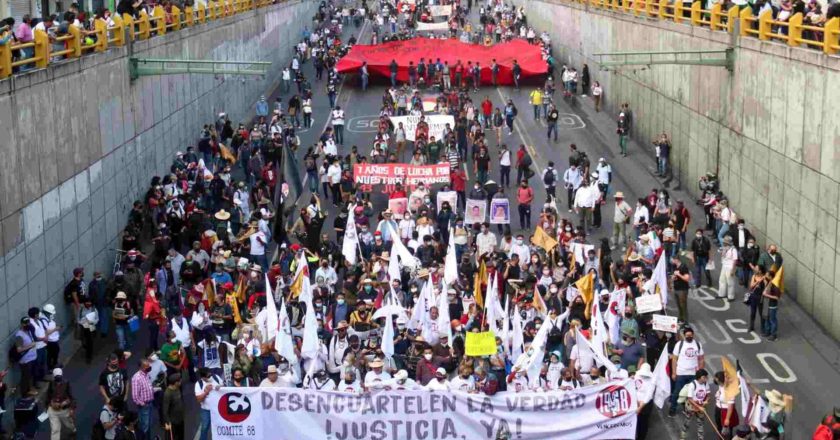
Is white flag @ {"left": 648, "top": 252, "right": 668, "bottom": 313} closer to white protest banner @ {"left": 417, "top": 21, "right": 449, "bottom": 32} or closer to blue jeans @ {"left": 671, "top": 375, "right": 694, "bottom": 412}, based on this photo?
blue jeans @ {"left": 671, "top": 375, "right": 694, "bottom": 412}

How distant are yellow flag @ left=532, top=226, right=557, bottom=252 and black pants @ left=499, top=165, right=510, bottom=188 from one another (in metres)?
8.67

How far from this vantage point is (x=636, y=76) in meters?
41.8

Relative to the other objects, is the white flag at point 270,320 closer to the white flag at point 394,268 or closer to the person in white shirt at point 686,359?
the white flag at point 394,268

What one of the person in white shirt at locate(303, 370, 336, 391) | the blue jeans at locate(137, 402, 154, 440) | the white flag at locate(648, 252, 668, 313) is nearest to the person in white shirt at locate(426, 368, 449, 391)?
the person in white shirt at locate(303, 370, 336, 391)

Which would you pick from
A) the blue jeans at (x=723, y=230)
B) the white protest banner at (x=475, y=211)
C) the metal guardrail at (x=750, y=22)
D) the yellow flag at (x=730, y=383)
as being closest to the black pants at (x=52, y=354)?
the yellow flag at (x=730, y=383)

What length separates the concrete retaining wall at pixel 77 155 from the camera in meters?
21.0

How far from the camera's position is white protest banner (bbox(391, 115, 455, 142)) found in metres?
38.3

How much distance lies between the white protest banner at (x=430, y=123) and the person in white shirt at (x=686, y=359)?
67.6 ft

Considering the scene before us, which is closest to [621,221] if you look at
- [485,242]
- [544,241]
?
[544,241]

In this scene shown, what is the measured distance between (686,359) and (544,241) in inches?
281

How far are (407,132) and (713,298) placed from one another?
630 inches

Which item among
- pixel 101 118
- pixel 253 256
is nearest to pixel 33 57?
pixel 101 118

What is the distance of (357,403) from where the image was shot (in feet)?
55.0

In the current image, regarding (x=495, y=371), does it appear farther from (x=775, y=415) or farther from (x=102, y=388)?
(x=102, y=388)
